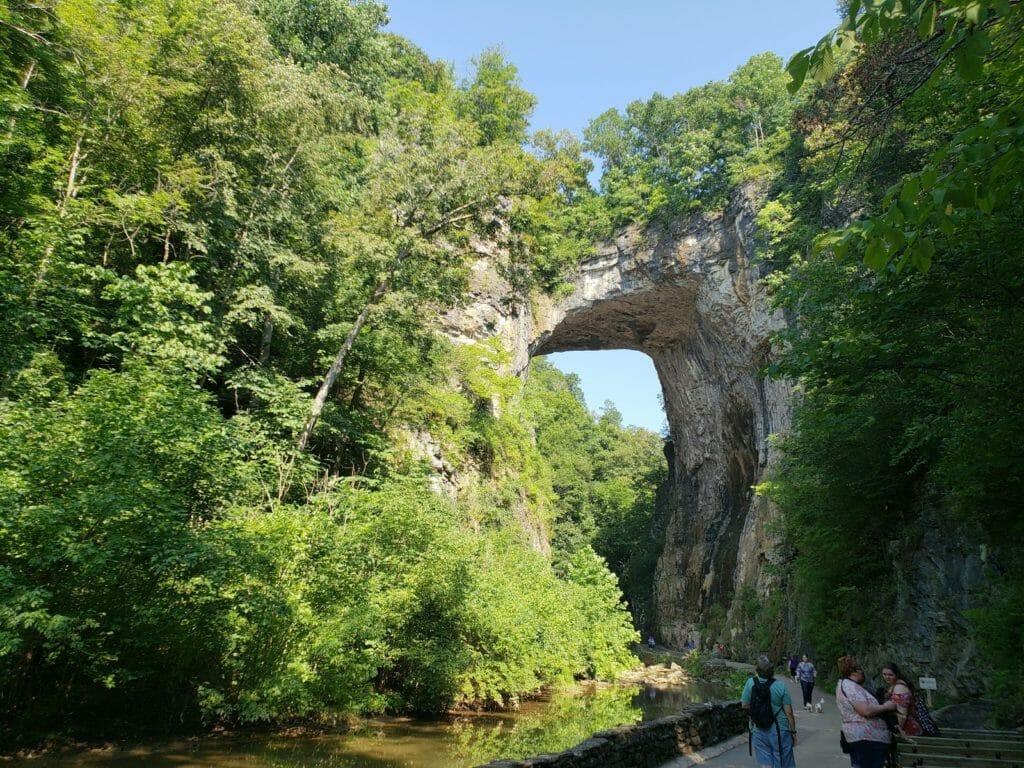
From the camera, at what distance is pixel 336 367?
1300 centimetres

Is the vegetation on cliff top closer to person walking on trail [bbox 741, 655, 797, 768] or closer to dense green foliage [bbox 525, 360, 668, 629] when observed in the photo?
person walking on trail [bbox 741, 655, 797, 768]

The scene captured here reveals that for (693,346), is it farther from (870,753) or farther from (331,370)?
(870,753)

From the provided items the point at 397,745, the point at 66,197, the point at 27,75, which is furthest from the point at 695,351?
the point at 27,75

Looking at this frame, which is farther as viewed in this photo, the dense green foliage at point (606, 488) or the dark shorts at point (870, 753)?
the dense green foliage at point (606, 488)

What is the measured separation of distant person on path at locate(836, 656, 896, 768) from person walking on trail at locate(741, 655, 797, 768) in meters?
0.44

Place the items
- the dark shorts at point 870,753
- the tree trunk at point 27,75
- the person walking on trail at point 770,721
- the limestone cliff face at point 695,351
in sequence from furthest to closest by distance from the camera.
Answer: the limestone cliff face at point 695,351 → the tree trunk at point 27,75 → the person walking on trail at point 770,721 → the dark shorts at point 870,753

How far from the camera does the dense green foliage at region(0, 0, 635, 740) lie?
677cm

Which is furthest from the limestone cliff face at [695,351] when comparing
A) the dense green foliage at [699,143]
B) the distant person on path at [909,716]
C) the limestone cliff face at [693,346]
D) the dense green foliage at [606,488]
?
the distant person on path at [909,716]

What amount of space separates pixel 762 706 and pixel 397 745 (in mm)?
5895

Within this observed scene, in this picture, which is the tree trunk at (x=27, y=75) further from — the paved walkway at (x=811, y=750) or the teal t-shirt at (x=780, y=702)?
the paved walkway at (x=811, y=750)

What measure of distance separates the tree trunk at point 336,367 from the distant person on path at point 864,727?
10160 millimetres

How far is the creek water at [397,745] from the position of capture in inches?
273

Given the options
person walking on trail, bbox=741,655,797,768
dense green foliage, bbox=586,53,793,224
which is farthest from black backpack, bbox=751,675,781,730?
dense green foliage, bbox=586,53,793,224

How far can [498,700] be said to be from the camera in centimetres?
1230
